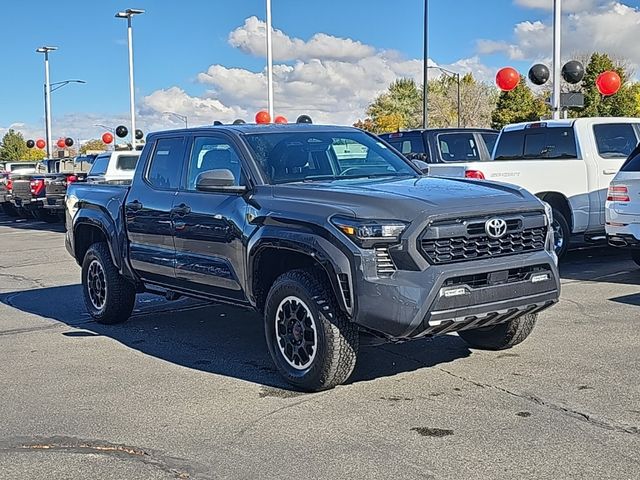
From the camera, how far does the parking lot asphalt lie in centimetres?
445

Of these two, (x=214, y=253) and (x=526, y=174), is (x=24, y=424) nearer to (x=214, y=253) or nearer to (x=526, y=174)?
(x=214, y=253)

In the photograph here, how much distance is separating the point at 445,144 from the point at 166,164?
6.60 meters

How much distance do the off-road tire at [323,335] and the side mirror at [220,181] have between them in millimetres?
936

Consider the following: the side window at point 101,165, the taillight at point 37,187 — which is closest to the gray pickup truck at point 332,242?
the side window at point 101,165

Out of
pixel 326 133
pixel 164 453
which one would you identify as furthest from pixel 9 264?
pixel 164 453

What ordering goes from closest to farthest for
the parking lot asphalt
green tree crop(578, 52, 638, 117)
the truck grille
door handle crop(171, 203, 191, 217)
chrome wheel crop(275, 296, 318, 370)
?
the parking lot asphalt < the truck grille < chrome wheel crop(275, 296, 318, 370) < door handle crop(171, 203, 191, 217) < green tree crop(578, 52, 638, 117)

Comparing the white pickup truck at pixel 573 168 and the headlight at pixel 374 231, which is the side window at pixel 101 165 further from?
the headlight at pixel 374 231

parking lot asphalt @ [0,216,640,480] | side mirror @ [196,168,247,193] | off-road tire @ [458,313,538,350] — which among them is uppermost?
side mirror @ [196,168,247,193]

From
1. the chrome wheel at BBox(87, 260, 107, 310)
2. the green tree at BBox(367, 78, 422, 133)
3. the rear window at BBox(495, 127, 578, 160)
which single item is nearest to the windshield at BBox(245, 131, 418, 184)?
the chrome wheel at BBox(87, 260, 107, 310)

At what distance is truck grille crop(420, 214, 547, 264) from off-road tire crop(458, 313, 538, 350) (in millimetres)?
884

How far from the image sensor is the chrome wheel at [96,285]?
27.8 ft

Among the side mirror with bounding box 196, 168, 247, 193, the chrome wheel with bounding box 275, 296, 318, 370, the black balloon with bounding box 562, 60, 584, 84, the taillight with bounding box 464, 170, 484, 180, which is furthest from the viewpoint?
the black balloon with bounding box 562, 60, 584, 84

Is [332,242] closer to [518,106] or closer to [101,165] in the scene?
[101,165]

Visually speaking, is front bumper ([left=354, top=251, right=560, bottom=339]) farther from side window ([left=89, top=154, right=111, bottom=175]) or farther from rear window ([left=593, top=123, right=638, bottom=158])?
side window ([left=89, top=154, right=111, bottom=175])
